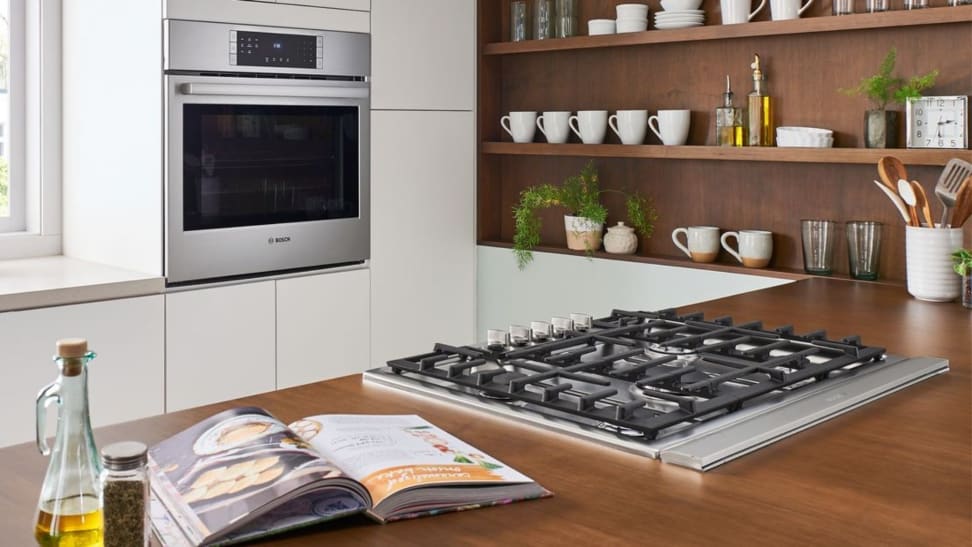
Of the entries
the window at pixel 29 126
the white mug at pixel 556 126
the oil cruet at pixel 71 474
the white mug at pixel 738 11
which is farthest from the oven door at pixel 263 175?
the oil cruet at pixel 71 474

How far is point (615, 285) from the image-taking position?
3.67 m

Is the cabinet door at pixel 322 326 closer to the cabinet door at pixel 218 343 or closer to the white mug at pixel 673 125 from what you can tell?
the cabinet door at pixel 218 343

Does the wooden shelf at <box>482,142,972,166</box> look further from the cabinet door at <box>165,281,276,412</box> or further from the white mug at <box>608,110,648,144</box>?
the cabinet door at <box>165,281,276,412</box>

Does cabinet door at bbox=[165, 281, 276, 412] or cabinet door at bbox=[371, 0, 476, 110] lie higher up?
cabinet door at bbox=[371, 0, 476, 110]

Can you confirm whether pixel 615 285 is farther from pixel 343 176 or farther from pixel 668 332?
pixel 668 332

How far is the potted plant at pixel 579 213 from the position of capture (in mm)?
3744

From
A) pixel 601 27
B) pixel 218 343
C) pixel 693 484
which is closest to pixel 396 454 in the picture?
pixel 693 484

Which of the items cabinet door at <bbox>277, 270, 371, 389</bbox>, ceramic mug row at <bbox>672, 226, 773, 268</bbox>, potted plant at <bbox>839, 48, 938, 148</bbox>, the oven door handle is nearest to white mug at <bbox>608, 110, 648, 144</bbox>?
ceramic mug row at <bbox>672, 226, 773, 268</bbox>

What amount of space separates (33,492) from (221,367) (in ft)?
6.94

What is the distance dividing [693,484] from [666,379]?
1.05 ft

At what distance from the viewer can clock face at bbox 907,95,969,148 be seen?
287cm

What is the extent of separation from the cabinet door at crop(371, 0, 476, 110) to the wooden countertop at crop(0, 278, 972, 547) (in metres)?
2.11

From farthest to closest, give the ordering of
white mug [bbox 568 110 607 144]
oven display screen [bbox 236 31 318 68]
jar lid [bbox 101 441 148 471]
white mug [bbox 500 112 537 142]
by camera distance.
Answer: white mug [bbox 500 112 537 142] → white mug [bbox 568 110 607 144] → oven display screen [bbox 236 31 318 68] → jar lid [bbox 101 441 148 471]

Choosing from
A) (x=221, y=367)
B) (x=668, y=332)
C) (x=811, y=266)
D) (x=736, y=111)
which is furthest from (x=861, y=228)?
(x=221, y=367)
